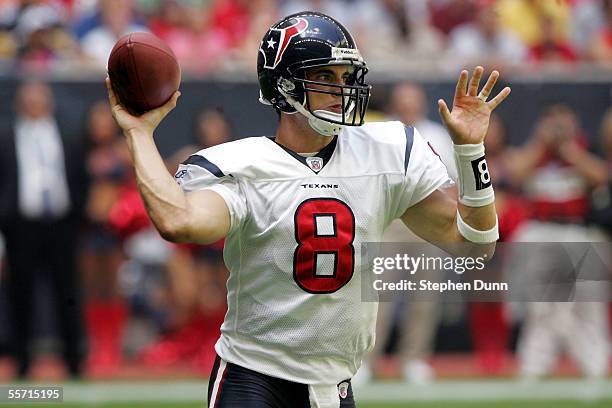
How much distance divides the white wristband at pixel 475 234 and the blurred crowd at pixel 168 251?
454cm

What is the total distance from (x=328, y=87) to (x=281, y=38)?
0.81ft

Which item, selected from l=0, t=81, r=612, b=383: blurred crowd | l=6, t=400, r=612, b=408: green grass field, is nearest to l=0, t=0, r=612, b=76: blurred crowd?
l=0, t=81, r=612, b=383: blurred crowd

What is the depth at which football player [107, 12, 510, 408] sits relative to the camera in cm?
372

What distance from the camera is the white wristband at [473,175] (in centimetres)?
377

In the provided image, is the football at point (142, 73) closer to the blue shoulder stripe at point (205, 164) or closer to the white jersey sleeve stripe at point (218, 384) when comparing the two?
the blue shoulder stripe at point (205, 164)

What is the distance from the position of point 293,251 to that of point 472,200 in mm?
599

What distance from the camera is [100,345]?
9.09 metres

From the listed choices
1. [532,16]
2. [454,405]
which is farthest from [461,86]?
[532,16]

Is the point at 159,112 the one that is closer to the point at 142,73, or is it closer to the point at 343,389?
the point at 142,73

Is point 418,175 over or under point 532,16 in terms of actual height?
over

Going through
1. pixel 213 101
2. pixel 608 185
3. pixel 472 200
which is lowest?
pixel 608 185

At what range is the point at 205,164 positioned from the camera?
12.1ft

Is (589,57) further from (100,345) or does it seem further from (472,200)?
(472,200)

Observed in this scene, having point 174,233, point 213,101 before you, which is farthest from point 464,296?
point 174,233
